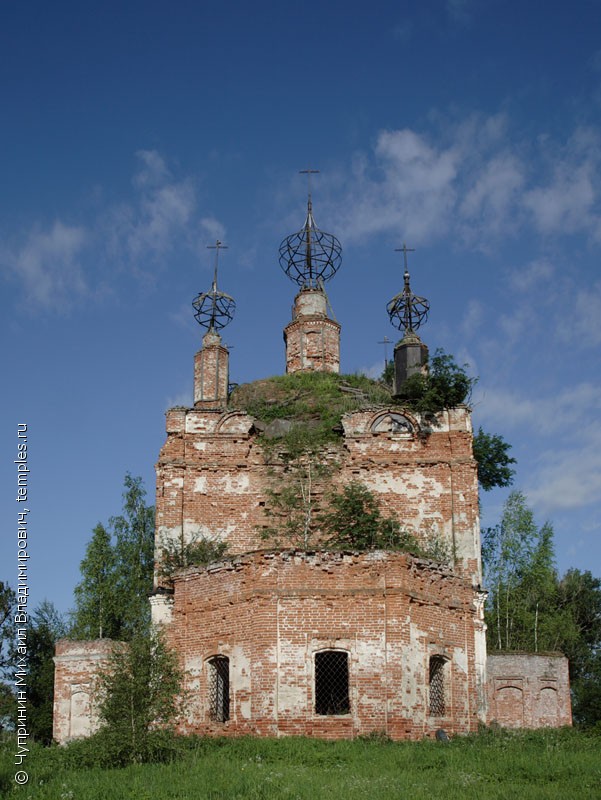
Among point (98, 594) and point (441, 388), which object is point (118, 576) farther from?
point (441, 388)

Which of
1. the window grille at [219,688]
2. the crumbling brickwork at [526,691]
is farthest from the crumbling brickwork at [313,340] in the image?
the window grille at [219,688]

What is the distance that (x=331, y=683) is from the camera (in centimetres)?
1738

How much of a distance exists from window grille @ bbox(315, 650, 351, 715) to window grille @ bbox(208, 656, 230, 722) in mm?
1834

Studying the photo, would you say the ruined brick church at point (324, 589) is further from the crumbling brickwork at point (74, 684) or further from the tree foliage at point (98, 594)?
the tree foliage at point (98, 594)

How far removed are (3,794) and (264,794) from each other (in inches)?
145

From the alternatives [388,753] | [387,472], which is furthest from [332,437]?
[388,753]

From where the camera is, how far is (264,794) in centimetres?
1153

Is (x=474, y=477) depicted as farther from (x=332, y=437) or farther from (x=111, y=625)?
(x=111, y=625)

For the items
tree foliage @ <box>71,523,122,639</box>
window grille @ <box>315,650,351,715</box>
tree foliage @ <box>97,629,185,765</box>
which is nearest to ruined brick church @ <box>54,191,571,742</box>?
window grille @ <box>315,650,351,715</box>

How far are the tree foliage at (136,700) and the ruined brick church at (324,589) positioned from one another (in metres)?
2.37

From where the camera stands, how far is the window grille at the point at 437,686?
58.3 feet

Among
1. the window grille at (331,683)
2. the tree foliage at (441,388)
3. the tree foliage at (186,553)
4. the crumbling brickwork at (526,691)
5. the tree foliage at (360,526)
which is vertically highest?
the tree foliage at (441,388)

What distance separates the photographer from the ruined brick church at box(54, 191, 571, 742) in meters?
16.8

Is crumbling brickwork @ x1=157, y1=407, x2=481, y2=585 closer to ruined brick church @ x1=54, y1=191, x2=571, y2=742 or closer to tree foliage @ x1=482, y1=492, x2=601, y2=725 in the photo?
ruined brick church @ x1=54, y1=191, x2=571, y2=742
